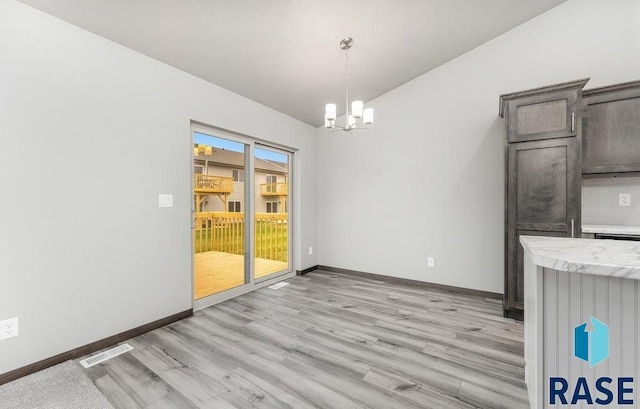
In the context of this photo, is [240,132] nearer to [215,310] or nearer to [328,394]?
[215,310]

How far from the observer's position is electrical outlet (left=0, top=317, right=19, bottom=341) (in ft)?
5.95

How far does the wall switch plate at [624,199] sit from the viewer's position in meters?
2.71

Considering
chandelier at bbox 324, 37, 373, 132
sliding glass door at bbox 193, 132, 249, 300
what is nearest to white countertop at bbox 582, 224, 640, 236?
chandelier at bbox 324, 37, 373, 132

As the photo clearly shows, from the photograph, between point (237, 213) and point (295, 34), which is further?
point (237, 213)

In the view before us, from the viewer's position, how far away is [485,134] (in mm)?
3320

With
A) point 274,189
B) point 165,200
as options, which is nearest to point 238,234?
point 274,189

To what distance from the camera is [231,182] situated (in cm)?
371

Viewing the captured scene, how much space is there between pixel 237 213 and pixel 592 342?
11.9ft

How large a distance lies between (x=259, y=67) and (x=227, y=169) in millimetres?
1358

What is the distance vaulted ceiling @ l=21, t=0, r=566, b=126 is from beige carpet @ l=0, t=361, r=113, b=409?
8.63ft

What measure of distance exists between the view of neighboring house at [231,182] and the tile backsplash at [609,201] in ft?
12.4

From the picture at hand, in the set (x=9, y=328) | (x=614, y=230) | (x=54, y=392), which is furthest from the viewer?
(x=614, y=230)

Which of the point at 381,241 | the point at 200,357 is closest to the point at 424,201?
the point at 381,241

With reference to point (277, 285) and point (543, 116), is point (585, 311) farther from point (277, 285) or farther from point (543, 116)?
point (277, 285)
